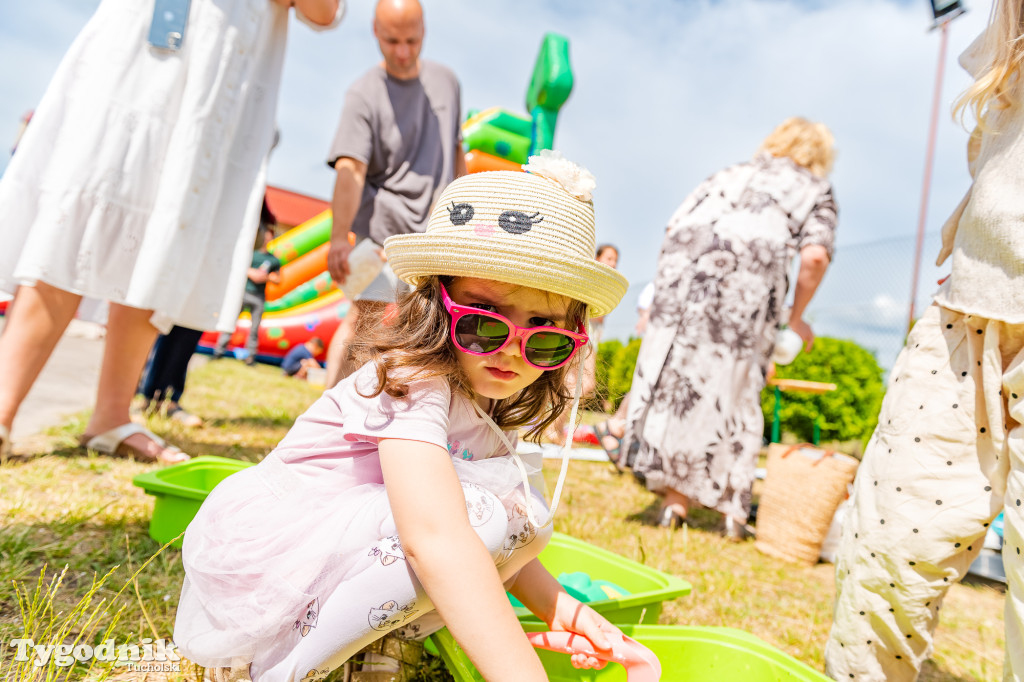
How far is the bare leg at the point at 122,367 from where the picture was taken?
213 centimetres

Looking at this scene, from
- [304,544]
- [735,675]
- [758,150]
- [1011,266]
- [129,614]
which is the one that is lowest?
[129,614]

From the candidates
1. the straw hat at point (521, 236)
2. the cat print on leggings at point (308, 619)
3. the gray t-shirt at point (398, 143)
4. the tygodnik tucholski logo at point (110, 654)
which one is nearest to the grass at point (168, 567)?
the tygodnik tucholski logo at point (110, 654)

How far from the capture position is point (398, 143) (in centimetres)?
263

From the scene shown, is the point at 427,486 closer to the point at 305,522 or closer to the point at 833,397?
the point at 305,522

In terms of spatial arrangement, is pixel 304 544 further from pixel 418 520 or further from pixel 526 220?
pixel 526 220

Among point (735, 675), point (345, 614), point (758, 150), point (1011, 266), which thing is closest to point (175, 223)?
point (345, 614)

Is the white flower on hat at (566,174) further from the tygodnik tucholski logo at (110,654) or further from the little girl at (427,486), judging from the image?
the tygodnik tucholski logo at (110,654)

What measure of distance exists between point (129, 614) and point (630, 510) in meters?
2.08

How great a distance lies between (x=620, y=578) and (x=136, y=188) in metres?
1.74

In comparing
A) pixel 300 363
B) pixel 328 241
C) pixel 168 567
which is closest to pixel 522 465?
pixel 168 567

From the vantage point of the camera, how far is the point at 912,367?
4.25 feet

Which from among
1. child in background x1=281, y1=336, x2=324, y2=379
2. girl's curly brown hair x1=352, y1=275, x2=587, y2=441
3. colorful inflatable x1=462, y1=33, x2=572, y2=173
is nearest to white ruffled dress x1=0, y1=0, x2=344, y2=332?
girl's curly brown hair x1=352, y1=275, x2=587, y2=441

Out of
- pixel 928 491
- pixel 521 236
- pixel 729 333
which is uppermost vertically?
pixel 729 333

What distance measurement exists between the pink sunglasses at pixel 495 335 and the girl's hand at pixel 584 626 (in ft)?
1.43
